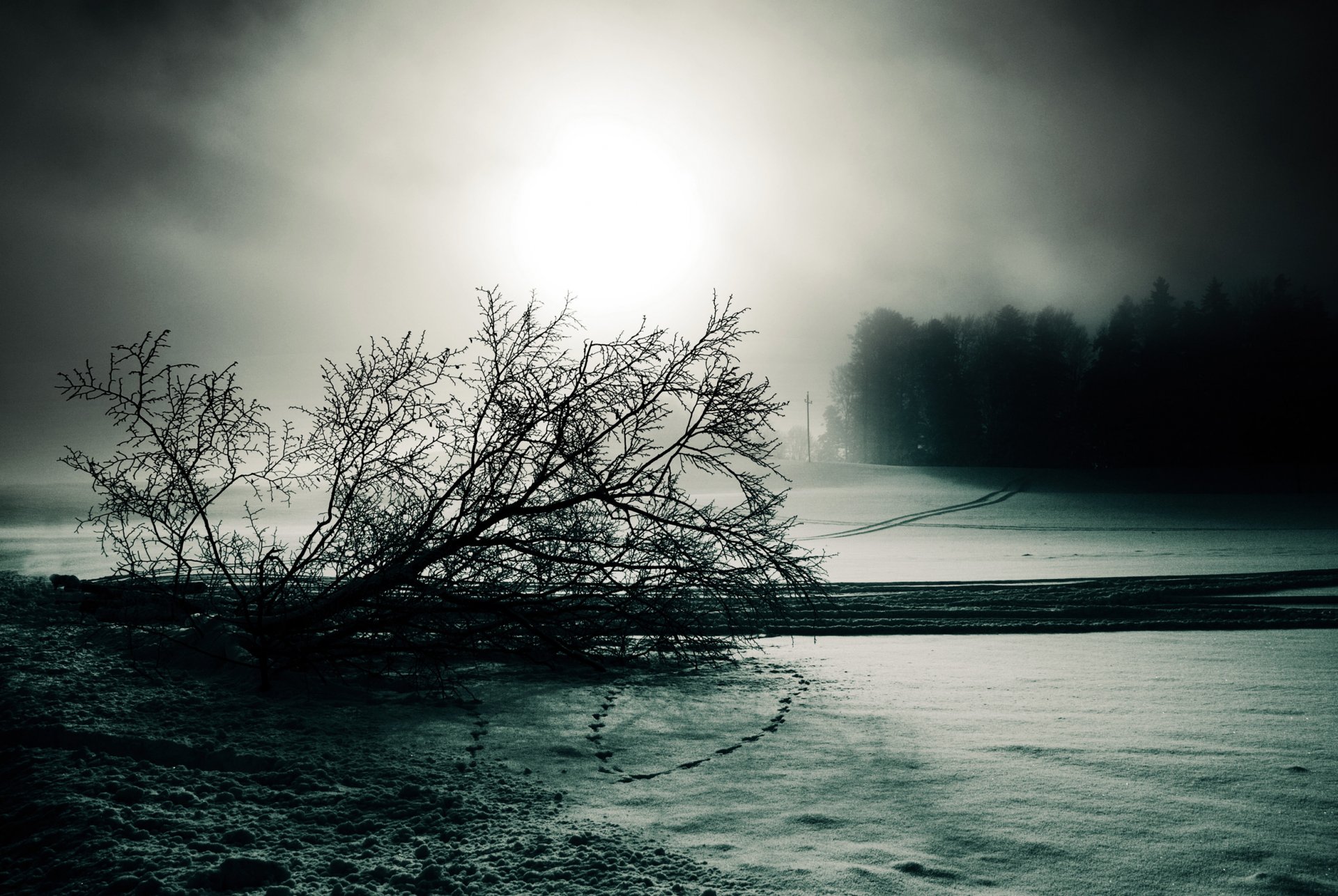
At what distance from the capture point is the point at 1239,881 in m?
2.94

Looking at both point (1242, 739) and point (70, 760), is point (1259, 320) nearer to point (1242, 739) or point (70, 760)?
point (1242, 739)

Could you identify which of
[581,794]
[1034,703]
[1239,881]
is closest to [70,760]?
[581,794]

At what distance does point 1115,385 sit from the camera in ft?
156

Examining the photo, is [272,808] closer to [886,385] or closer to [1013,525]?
[1013,525]

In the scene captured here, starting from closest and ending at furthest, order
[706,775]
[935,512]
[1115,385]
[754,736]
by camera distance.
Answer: [706,775], [754,736], [935,512], [1115,385]

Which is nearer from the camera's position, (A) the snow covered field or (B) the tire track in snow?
(A) the snow covered field

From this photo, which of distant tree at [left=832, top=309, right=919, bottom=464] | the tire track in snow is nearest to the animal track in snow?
the tire track in snow

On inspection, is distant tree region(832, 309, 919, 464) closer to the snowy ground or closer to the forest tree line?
the forest tree line

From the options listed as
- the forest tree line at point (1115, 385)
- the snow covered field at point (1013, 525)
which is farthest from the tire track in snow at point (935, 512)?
the forest tree line at point (1115, 385)

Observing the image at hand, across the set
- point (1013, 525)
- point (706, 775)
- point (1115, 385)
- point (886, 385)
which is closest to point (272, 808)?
point (706, 775)

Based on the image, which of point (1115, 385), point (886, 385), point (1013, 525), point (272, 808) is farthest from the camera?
point (886, 385)

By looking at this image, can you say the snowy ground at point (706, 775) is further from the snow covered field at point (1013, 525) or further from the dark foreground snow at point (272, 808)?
the snow covered field at point (1013, 525)

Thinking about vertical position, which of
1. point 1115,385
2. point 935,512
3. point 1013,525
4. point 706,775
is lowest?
point 706,775

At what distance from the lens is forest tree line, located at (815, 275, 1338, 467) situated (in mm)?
44219
